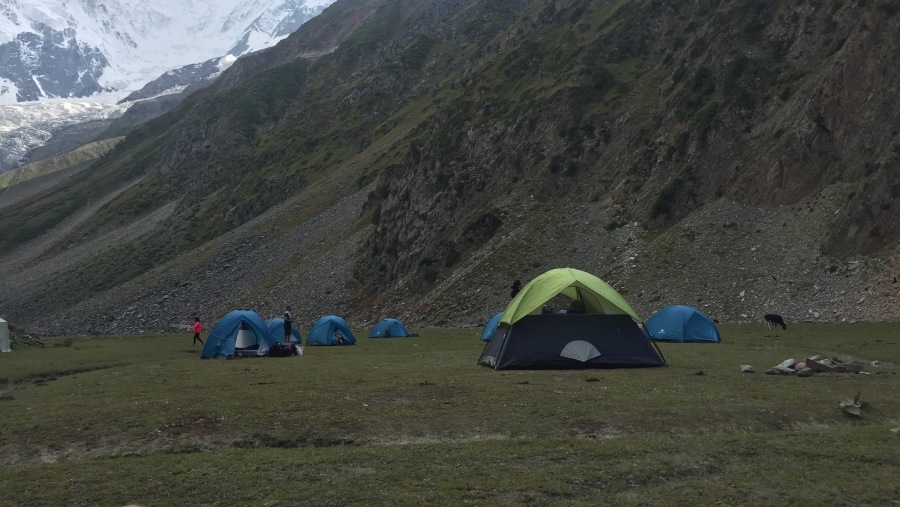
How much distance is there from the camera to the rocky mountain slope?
155ft

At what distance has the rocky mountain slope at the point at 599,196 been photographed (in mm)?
47094

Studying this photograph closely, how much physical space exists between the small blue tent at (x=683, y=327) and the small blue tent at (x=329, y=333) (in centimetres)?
1928

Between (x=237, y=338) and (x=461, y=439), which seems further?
(x=237, y=338)

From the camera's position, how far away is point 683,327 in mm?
36000

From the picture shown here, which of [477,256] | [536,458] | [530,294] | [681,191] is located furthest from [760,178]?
[536,458]

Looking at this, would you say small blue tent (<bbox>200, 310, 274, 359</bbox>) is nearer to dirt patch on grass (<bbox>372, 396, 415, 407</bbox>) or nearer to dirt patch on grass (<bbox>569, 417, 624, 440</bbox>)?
dirt patch on grass (<bbox>372, 396, 415, 407</bbox>)

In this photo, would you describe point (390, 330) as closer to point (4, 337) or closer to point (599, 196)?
point (4, 337)

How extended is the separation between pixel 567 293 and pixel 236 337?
61.4 feet

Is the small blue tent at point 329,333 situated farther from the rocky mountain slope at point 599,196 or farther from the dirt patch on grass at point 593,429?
the dirt patch on grass at point 593,429

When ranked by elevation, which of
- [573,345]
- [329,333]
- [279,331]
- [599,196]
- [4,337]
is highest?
[599,196]

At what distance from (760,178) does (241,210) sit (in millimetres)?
99147

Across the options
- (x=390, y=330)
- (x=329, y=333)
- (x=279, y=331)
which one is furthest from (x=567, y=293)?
(x=390, y=330)

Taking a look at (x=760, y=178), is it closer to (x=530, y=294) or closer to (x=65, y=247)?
(x=530, y=294)

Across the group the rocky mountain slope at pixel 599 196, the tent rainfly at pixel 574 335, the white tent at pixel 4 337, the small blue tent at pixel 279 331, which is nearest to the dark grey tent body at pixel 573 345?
the tent rainfly at pixel 574 335
